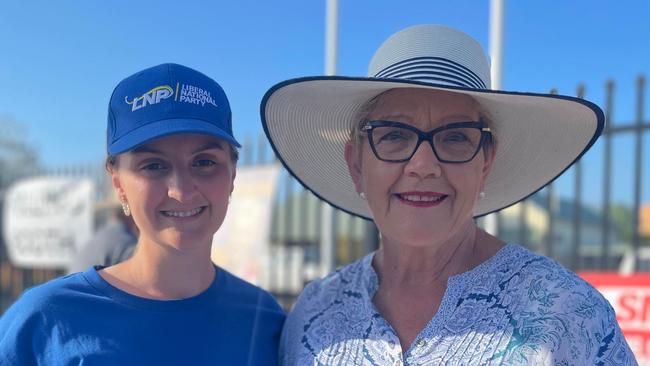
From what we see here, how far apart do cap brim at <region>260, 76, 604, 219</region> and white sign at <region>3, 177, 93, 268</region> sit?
21.4 ft

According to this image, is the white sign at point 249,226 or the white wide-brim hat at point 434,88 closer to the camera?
the white wide-brim hat at point 434,88

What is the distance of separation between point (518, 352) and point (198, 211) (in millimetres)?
942

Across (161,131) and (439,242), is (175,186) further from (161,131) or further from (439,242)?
(439,242)

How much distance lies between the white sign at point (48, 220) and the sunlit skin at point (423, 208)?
706cm

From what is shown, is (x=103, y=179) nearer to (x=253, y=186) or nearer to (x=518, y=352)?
(x=253, y=186)

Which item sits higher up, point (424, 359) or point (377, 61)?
point (377, 61)

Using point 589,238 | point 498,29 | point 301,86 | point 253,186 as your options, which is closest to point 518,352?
point 301,86

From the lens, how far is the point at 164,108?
172 centimetres

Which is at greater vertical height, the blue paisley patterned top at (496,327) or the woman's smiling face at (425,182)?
the woman's smiling face at (425,182)

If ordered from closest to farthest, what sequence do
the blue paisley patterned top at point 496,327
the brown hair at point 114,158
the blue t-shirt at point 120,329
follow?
the blue paisley patterned top at point 496,327 < the blue t-shirt at point 120,329 < the brown hair at point 114,158

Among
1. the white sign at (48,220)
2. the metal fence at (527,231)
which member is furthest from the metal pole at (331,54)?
the white sign at (48,220)

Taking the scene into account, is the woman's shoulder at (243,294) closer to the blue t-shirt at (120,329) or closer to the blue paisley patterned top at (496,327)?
the blue t-shirt at (120,329)

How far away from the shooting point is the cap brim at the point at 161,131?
5.44ft

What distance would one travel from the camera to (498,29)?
3.61m
